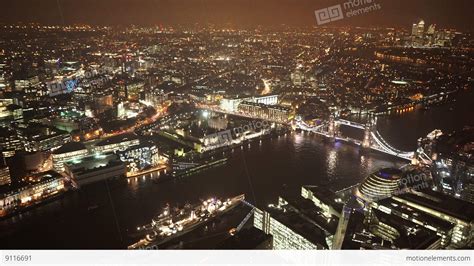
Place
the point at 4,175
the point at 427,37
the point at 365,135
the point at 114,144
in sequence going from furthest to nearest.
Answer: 1. the point at 427,37
2. the point at 365,135
3. the point at 114,144
4. the point at 4,175

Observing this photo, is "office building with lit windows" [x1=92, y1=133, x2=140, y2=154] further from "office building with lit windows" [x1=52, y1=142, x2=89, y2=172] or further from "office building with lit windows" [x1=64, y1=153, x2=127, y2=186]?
"office building with lit windows" [x1=64, y1=153, x2=127, y2=186]

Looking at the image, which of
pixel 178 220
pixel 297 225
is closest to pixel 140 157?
pixel 178 220

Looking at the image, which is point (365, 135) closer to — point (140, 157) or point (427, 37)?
point (140, 157)

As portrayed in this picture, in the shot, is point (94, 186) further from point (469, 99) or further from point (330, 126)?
point (469, 99)

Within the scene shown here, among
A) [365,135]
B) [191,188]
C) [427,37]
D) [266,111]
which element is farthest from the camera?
[427,37]

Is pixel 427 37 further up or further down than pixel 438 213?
further up
